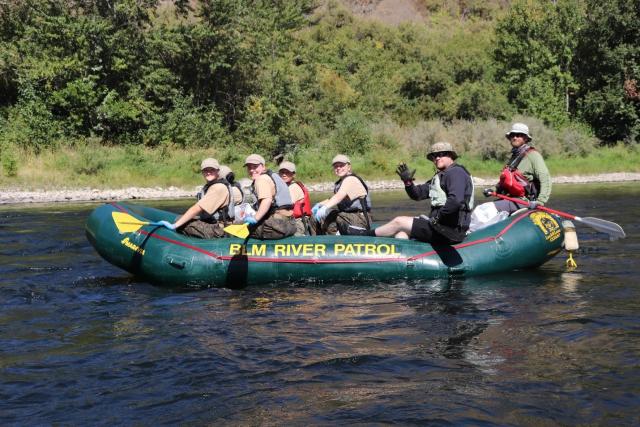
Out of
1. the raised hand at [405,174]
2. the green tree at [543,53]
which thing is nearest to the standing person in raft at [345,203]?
the raised hand at [405,174]

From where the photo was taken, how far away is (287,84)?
27609 millimetres

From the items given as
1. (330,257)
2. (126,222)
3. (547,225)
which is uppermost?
(126,222)

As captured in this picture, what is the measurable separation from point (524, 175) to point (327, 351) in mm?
3971

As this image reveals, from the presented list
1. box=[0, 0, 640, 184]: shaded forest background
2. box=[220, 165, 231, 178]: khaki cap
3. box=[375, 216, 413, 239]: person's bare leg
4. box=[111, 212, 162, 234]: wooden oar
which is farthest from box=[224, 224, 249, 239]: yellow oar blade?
box=[0, 0, 640, 184]: shaded forest background

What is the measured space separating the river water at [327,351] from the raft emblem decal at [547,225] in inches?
18.1

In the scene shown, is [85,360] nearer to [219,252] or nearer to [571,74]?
[219,252]

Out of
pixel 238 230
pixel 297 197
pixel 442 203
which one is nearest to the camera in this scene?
pixel 442 203

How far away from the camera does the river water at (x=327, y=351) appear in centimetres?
405

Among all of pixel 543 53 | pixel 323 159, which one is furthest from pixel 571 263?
pixel 543 53

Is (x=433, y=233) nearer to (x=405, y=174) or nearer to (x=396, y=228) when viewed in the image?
(x=396, y=228)

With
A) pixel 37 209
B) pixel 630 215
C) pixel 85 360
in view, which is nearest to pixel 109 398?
pixel 85 360

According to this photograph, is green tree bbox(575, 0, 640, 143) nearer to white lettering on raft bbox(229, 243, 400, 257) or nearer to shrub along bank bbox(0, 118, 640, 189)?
shrub along bank bbox(0, 118, 640, 189)

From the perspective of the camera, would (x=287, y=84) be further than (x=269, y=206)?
Yes

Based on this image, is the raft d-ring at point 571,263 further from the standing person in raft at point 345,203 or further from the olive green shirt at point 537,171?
the standing person in raft at point 345,203
